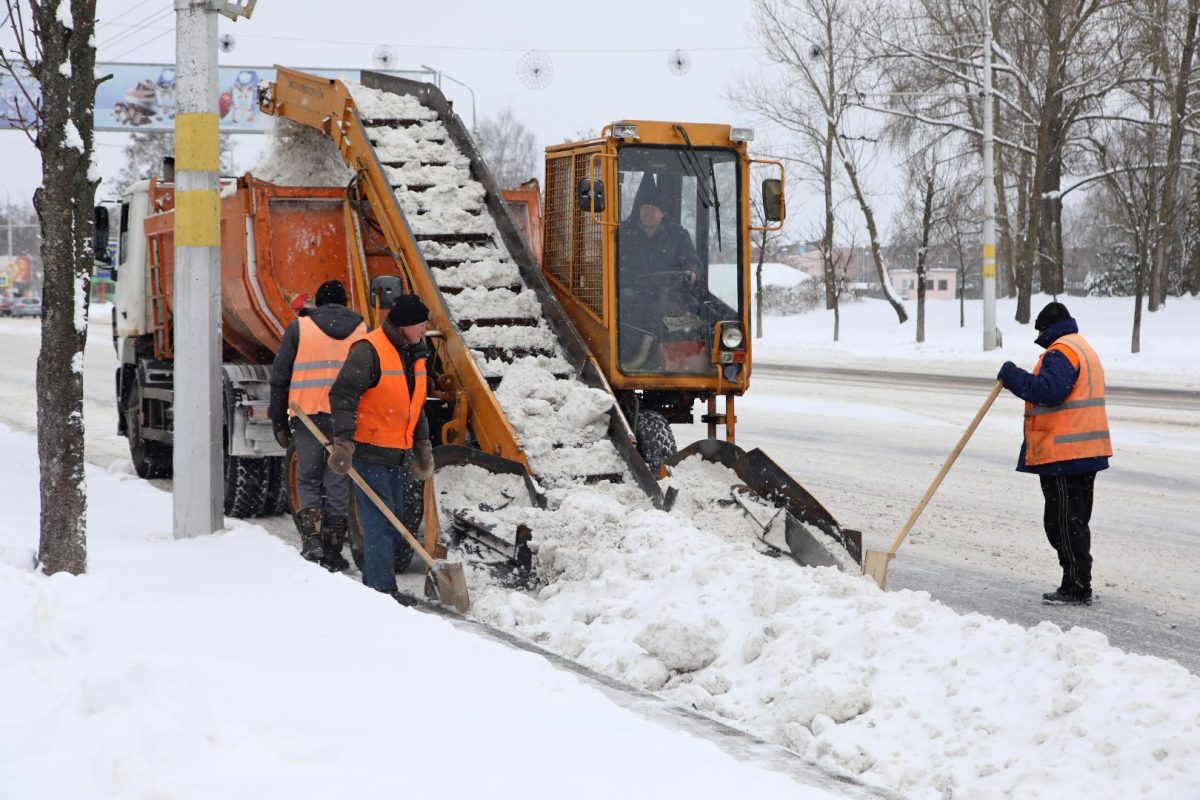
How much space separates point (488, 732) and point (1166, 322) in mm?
29659

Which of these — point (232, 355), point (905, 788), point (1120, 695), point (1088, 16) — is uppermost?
point (1088, 16)

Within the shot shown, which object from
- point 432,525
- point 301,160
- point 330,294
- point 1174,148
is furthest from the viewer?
point 1174,148

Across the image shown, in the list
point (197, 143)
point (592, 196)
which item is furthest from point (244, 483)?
point (592, 196)

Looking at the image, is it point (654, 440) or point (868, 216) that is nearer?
point (654, 440)

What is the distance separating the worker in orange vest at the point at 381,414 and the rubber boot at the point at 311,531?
0.90 meters

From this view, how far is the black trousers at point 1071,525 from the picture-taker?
23.5ft

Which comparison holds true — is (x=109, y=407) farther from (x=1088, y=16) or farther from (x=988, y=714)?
(x=1088, y=16)

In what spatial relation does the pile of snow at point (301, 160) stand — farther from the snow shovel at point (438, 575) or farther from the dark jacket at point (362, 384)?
the snow shovel at point (438, 575)

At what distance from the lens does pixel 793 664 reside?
203 inches

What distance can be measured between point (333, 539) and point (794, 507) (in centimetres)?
285

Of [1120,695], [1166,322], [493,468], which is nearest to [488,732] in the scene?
[1120,695]

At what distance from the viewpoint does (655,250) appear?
8.84 metres

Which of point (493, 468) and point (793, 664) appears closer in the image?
point (793, 664)

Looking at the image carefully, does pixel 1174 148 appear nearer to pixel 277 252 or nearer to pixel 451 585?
pixel 277 252
